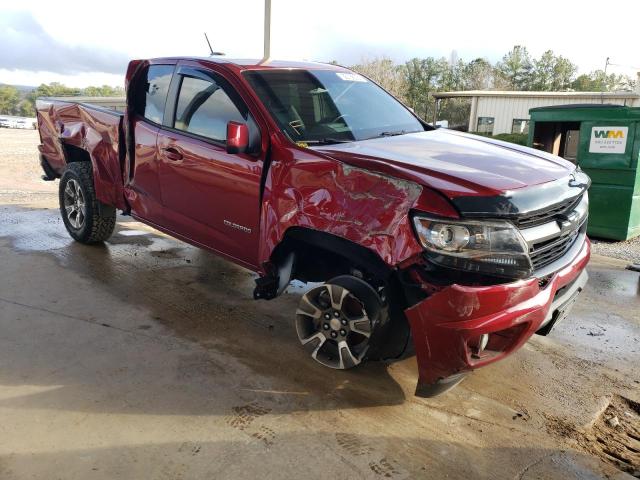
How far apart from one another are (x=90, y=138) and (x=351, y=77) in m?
2.69

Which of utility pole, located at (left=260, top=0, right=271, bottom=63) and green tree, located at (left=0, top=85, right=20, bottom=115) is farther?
green tree, located at (left=0, top=85, right=20, bottom=115)

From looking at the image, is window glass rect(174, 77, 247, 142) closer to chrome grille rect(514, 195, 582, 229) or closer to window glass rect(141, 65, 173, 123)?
window glass rect(141, 65, 173, 123)

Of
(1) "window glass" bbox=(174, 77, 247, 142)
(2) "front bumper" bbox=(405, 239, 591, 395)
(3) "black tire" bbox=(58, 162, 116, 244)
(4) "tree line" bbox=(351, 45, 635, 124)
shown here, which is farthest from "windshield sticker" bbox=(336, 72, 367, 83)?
(4) "tree line" bbox=(351, 45, 635, 124)

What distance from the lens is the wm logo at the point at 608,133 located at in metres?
7.18

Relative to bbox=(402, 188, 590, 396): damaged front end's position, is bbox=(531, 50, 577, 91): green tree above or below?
above

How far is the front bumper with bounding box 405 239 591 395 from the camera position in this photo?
2.62 metres

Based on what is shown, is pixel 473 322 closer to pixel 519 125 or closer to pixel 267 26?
pixel 267 26

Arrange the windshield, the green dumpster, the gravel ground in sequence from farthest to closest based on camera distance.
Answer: the green dumpster < the gravel ground < the windshield

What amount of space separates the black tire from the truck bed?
21cm

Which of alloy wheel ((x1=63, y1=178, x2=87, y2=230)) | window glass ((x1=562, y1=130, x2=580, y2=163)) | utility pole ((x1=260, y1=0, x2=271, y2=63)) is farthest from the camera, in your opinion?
utility pole ((x1=260, y1=0, x2=271, y2=63))

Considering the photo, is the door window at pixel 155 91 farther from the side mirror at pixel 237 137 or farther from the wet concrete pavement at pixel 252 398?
the wet concrete pavement at pixel 252 398

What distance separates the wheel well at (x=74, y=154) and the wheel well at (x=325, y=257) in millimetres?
3353

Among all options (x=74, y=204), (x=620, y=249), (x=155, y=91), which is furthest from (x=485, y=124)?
(x=155, y=91)

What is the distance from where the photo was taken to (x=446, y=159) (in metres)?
3.16
